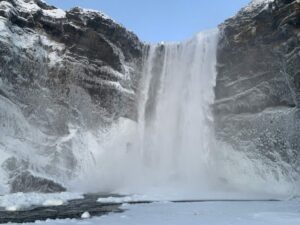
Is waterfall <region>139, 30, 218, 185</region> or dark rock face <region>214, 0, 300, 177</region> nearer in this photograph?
dark rock face <region>214, 0, 300, 177</region>

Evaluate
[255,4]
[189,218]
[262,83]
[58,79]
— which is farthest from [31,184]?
[255,4]

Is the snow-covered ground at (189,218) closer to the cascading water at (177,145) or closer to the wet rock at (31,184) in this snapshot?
the wet rock at (31,184)

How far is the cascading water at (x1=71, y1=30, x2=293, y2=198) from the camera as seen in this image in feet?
107

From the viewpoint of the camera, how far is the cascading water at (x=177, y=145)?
107ft

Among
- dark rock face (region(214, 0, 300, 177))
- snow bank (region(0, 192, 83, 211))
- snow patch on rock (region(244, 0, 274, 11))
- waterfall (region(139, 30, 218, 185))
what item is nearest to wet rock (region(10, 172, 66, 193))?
snow bank (region(0, 192, 83, 211))

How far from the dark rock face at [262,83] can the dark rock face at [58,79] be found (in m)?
9.88

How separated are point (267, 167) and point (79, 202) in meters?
15.8

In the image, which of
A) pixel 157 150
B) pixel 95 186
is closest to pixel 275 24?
pixel 157 150

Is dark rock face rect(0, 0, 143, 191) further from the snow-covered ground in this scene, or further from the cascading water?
the snow-covered ground

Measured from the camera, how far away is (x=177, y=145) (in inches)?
1542

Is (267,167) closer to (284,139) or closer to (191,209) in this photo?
(284,139)

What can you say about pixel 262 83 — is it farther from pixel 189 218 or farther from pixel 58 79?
pixel 189 218

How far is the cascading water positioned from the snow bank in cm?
569

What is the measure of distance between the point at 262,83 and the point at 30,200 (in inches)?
822
